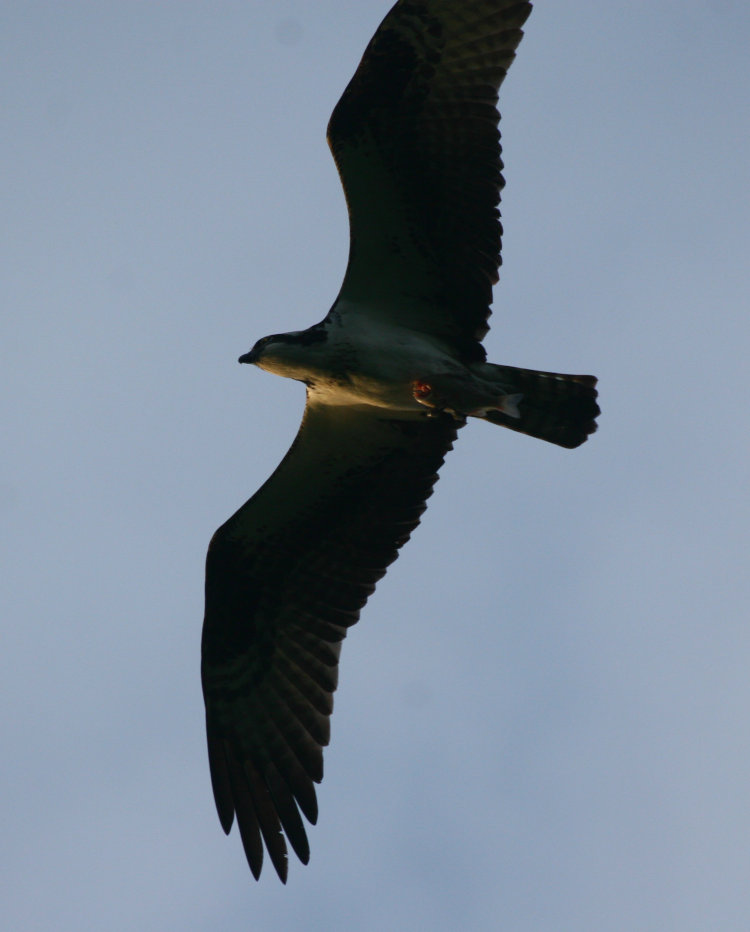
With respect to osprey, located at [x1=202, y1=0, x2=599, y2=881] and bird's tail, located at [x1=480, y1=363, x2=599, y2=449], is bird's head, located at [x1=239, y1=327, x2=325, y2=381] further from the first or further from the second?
bird's tail, located at [x1=480, y1=363, x2=599, y2=449]

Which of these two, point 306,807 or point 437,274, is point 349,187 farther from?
point 306,807

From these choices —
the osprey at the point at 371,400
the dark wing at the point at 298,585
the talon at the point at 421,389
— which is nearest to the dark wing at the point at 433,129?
the osprey at the point at 371,400

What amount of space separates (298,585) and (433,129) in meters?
3.34

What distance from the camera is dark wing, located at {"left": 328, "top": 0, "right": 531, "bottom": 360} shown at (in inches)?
327

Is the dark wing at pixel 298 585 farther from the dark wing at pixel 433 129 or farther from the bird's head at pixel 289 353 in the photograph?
the dark wing at pixel 433 129

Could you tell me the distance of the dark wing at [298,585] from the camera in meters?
9.16

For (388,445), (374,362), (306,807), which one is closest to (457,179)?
(374,362)

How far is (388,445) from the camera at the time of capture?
9258 millimetres

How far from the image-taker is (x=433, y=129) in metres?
8.34

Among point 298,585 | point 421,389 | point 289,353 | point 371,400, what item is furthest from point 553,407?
point 298,585

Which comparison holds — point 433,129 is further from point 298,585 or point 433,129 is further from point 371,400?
point 298,585

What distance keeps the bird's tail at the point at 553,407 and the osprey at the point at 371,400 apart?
1 cm

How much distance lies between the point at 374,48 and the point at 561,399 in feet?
8.62

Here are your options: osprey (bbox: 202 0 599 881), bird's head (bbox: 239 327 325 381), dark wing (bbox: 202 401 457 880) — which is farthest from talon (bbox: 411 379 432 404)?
bird's head (bbox: 239 327 325 381)
